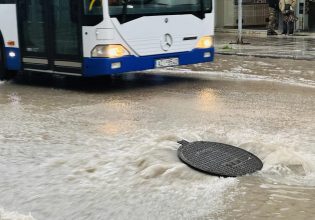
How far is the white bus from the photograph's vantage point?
36.3 ft

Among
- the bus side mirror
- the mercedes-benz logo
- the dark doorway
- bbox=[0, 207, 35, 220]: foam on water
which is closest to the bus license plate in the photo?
the mercedes-benz logo

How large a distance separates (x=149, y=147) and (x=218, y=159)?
93cm

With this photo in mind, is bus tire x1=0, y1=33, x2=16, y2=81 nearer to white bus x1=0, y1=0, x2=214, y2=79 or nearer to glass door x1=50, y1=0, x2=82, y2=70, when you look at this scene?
white bus x1=0, y1=0, x2=214, y2=79

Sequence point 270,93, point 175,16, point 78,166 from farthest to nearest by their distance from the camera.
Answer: point 175,16 → point 270,93 → point 78,166

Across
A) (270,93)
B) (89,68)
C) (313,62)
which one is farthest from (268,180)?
(313,62)

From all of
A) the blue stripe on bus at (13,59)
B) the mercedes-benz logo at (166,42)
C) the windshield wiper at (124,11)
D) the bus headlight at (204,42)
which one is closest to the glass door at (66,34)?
the windshield wiper at (124,11)

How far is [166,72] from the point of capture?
1461cm

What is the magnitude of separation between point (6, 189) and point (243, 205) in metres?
2.26

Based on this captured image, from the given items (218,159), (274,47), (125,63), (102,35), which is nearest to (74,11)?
(102,35)

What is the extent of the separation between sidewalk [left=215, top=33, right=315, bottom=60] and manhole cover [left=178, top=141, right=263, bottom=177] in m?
Answer: 9.75

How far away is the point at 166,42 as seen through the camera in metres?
11.9

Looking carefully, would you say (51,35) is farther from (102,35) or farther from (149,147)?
(149,147)

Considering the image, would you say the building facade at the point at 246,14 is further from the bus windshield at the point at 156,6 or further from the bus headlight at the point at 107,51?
the bus headlight at the point at 107,51

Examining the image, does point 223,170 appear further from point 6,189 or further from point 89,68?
Answer: point 89,68
